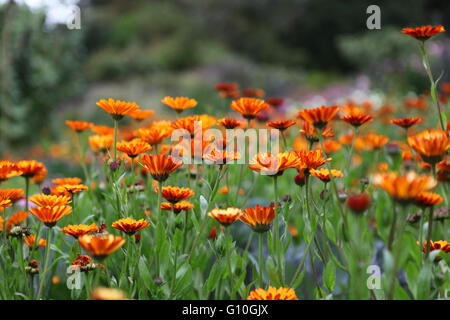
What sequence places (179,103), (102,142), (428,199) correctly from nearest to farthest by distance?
(428,199) → (179,103) → (102,142)

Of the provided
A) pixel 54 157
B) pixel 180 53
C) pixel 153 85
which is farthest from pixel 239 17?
pixel 54 157

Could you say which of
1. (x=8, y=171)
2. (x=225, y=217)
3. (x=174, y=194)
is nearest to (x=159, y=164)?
(x=174, y=194)

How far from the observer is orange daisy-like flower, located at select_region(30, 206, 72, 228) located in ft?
2.87

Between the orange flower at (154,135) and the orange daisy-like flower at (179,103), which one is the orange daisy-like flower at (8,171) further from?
the orange daisy-like flower at (179,103)

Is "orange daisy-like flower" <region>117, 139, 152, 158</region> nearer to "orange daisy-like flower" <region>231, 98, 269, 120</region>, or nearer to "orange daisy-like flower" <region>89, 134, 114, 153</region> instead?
"orange daisy-like flower" <region>231, 98, 269, 120</region>

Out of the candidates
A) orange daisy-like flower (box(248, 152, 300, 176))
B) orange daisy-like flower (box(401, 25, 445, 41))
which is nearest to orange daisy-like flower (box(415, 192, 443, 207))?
orange daisy-like flower (box(248, 152, 300, 176))

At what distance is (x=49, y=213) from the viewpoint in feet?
2.90

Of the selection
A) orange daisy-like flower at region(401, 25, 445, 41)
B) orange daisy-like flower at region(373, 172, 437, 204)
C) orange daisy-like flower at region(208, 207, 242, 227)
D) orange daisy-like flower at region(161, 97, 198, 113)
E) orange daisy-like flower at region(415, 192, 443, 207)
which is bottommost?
orange daisy-like flower at region(208, 207, 242, 227)

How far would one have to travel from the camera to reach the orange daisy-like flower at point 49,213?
2.87 ft

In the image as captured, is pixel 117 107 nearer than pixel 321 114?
No

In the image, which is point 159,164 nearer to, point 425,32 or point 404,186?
point 404,186

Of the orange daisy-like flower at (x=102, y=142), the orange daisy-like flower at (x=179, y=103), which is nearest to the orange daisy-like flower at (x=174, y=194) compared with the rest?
the orange daisy-like flower at (x=179, y=103)

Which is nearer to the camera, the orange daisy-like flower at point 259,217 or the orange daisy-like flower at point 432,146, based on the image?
the orange daisy-like flower at point 432,146

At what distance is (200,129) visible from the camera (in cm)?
123
